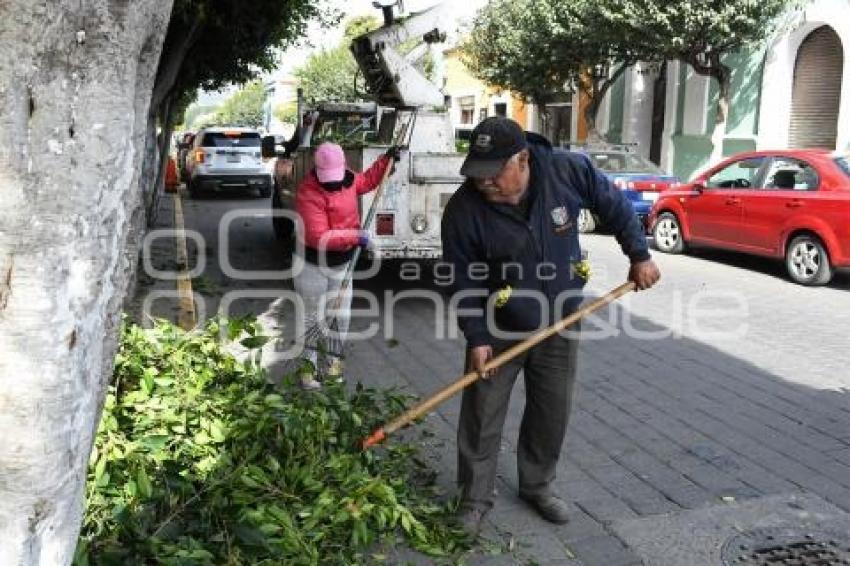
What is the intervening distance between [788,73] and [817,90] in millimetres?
845

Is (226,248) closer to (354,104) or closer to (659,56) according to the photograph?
(354,104)

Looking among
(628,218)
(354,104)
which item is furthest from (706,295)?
(628,218)

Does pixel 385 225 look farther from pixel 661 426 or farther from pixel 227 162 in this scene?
pixel 227 162

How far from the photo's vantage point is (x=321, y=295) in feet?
19.3

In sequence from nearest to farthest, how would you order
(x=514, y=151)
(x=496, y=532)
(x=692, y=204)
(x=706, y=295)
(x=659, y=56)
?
(x=514, y=151) → (x=496, y=532) → (x=706, y=295) → (x=692, y=204) → (x=659, y=56)

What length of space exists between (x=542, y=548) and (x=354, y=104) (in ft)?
25.9

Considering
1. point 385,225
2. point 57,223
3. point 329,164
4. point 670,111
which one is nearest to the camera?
point 57,223

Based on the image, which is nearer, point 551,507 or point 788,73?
point 551,507

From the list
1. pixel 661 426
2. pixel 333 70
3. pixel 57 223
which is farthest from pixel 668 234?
pixel 333 70

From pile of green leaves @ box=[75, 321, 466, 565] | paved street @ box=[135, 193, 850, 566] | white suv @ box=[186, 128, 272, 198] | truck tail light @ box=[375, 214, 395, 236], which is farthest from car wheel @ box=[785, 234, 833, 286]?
white suv @ box=[186, 128, 272, 198]

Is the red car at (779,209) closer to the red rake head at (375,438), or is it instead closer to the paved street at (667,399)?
the paved street at (667,399)

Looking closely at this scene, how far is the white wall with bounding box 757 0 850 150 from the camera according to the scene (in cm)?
1794

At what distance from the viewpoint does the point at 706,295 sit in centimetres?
942

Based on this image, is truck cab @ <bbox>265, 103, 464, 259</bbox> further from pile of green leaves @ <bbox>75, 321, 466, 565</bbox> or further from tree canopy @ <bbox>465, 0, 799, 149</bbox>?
tree canopy @ <bbox>465, 0, 799, 149</bbox>
